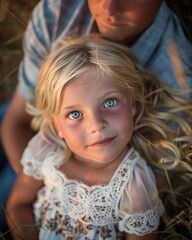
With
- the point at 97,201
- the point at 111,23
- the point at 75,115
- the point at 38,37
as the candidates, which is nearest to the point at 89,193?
the point at 97,201

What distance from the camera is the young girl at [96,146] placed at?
59.6 inches

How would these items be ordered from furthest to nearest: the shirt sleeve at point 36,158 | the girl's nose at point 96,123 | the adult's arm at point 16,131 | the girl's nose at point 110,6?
1. the adult's arm at point 16,131
2. the shirt sleeve at point 36,158
3. the girl's nose at point 110,6
4. the girl's nose at point 96,123

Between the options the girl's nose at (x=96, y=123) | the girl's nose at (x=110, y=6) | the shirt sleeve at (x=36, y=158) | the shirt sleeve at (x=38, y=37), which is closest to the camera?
the girl's nose at (x=96, y=123)

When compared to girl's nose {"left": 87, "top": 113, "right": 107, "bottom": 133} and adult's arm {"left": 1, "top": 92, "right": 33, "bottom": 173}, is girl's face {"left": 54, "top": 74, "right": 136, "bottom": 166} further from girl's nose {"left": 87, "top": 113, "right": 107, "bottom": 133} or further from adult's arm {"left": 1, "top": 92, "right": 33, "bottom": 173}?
adult's arm {"left": 1, "top": 92, "right": 33, "bottom": 173}

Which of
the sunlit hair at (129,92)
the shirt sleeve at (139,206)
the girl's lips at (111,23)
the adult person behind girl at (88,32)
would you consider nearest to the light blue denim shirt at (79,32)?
the adult person behind girl at (88,32)

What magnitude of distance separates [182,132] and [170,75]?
0.27m

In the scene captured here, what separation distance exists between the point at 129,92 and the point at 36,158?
0.55 metres

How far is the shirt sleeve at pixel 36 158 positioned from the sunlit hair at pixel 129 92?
0.13ft

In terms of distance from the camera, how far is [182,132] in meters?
1.90

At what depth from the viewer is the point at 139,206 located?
1.63 m

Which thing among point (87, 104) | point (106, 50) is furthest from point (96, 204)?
point (106, 50)

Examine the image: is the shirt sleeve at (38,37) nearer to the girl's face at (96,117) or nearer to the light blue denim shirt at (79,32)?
the light blue denim shirt at (79,32)

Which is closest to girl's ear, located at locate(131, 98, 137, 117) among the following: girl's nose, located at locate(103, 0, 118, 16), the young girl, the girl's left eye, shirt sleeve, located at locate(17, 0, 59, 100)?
the young girl

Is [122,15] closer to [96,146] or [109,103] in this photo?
[109,103]
